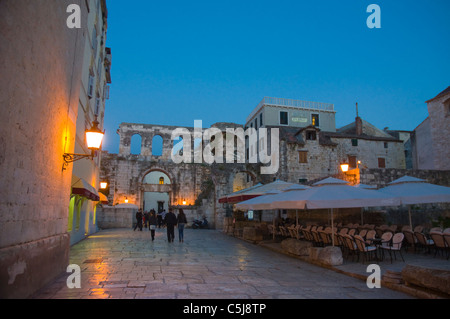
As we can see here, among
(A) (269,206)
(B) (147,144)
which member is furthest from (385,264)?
(B) (147,144)

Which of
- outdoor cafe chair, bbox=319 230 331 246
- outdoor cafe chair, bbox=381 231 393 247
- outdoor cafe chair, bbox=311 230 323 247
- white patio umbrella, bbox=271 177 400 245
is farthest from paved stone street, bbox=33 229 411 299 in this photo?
outdoor cafe chair, bbox=381 231 393 247

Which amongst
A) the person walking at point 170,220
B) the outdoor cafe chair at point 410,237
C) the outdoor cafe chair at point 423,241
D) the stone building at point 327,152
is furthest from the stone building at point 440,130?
the person walking at point 170,220

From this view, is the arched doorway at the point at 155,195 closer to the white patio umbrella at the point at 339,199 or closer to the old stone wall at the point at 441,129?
the old stone wall at the point at 441,129

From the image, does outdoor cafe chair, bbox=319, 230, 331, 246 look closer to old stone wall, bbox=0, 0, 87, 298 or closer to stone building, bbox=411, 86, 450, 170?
old stone wall, bbox=0, 0, 87, 298

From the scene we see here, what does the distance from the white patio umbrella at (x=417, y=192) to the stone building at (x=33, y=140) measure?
28.7 ft

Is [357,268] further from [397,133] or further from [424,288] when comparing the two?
[397,133]

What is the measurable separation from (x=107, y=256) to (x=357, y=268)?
23.1 ft

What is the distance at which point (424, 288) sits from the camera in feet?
16.0

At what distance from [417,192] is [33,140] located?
10.5 meters

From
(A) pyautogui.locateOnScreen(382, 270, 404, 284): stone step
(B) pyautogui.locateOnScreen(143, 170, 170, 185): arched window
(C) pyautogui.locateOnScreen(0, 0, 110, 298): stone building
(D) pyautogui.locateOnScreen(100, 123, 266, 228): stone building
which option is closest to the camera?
(C) pyautogui.locateOnScreen(0, 0, 110, 298): stone building

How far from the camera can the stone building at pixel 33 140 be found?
383 centimetres

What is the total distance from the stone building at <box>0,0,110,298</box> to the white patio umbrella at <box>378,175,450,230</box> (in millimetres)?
8749

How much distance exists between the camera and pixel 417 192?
9.70 metres

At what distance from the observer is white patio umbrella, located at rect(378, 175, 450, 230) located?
930 cm
